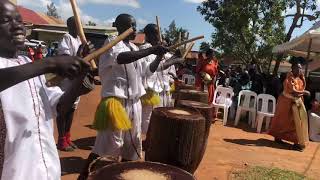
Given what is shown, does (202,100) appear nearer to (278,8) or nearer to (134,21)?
(134,21)

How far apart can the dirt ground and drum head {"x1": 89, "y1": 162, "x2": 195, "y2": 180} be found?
2.22 m

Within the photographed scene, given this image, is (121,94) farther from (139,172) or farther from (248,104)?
(248,104)

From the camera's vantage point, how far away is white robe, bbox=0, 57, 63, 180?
1.98 m

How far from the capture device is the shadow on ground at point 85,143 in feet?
20.8

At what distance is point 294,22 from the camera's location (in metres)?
16.6

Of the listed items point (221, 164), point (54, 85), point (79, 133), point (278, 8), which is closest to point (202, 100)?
point (221, 164)

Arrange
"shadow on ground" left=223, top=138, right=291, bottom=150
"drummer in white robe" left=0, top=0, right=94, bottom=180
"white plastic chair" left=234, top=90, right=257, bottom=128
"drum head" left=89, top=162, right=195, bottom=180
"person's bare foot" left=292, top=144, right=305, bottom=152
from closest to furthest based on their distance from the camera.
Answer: "drummer in white robe" left=0, top=0, right=94, bottom=180
"drum head" left=89, top=162, right=195, bottom=180
"person's bare foot" left=292, top=144, right=305, bottom=152
"shadow on ground" left=223, top=138, right=291, bottom=150
"white plastic chair" left=234, top=90, right=257, bottom=128

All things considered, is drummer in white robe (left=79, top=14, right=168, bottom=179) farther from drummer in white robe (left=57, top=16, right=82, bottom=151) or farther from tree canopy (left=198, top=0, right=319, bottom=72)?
tree canopy (left=198, top=0, right=319, bottom=72)

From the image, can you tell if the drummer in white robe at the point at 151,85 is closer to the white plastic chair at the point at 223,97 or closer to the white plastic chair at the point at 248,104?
the white plastic chair at the point at 223,97

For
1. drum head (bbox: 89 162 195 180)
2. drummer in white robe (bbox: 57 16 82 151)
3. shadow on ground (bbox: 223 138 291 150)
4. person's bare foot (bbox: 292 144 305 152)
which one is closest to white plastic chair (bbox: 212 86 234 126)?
shadow on ground (bbox: 223 138 291 150)

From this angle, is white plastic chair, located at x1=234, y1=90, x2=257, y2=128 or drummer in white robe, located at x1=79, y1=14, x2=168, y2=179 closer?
drummer in white robe, located at x1=79, y1=14, x2=168, y2=179

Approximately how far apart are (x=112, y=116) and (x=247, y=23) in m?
13.0

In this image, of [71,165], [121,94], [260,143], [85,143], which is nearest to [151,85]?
[85,143]

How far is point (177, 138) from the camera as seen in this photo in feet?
13.8
